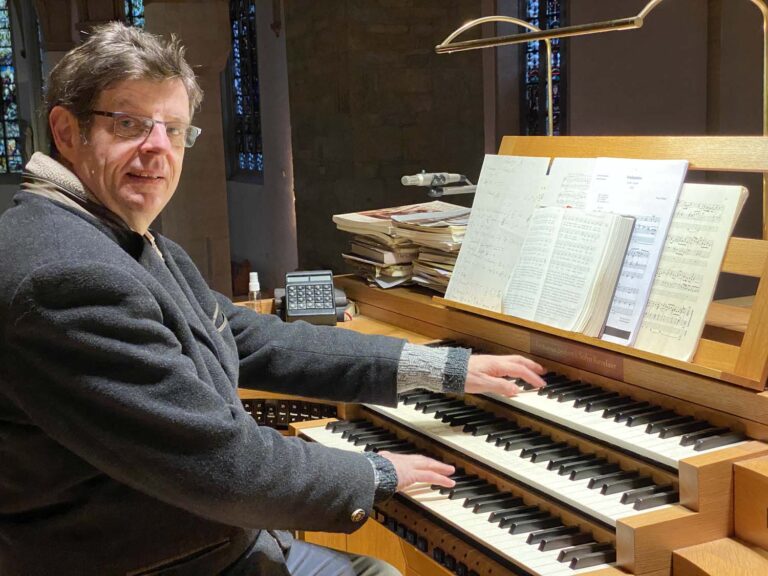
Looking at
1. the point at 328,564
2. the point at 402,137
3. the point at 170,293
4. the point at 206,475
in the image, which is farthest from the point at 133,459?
the point at 402,137

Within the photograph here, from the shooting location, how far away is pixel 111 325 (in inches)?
58.8

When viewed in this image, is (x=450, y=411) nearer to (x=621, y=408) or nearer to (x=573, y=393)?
(x=573, y=393)

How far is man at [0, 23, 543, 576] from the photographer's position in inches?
58.9

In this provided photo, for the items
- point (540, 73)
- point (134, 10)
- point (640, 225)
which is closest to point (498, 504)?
point (640, 225)

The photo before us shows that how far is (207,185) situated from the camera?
8375 millimetres

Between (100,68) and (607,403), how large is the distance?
126 cm

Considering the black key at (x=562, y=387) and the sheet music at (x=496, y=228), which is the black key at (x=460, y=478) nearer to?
the black key at (x=562, y=387)

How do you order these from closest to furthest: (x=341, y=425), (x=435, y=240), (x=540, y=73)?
(x=341, y=425) < (x=435, y=240) < (x=540, y=73)

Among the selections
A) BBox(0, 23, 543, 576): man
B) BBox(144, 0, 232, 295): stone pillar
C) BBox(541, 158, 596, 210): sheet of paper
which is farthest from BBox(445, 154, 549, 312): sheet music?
BBox(144, 0, 232, 295): stone pillar

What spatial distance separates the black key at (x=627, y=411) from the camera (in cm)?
198

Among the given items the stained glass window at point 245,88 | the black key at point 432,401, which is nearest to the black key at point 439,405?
the black key at point 432,401

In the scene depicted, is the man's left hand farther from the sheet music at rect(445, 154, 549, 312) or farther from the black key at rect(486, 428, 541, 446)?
the sheet music at rect(445, 154, 549, 312)

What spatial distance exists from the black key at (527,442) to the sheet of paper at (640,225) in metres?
0.27

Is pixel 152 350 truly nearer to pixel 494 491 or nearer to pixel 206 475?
pixel 206 475
